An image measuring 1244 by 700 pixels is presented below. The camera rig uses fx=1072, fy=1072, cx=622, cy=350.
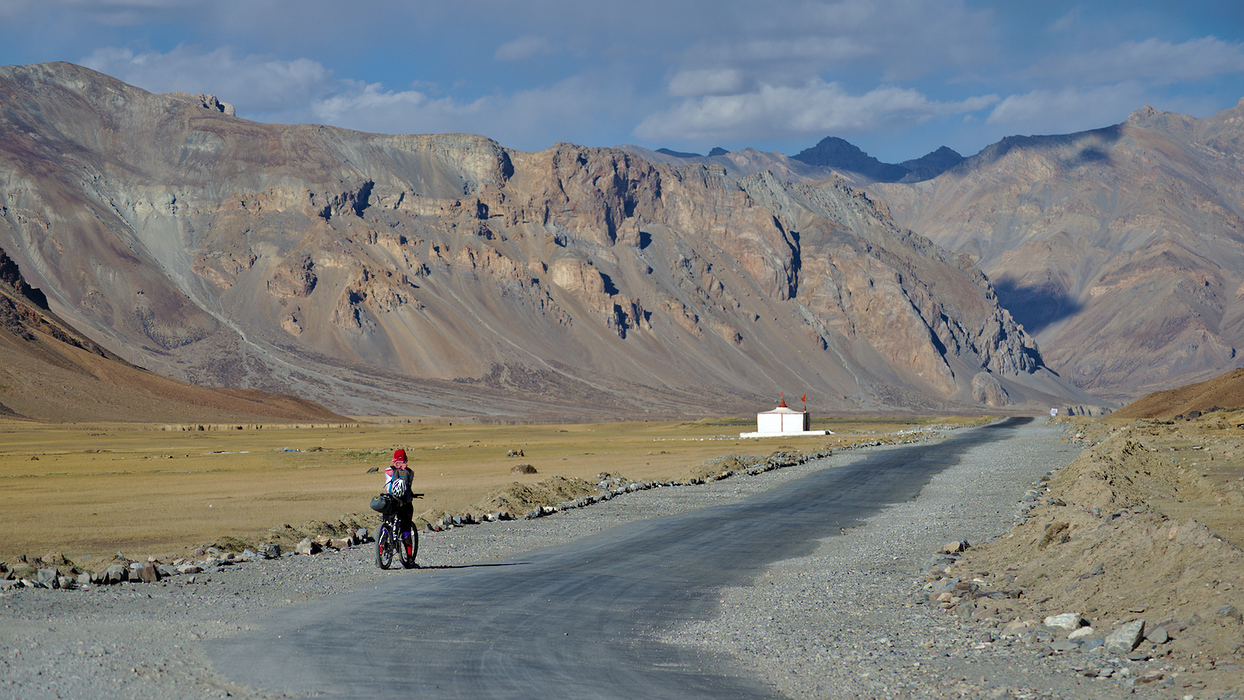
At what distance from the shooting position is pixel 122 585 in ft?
55.2

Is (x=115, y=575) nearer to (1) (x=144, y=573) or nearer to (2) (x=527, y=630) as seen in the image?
(1) (x=144, y=573)

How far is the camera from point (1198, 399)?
9119 cm

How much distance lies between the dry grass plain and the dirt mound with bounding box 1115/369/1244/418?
105 ft

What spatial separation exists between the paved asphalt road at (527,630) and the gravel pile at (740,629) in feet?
1.90

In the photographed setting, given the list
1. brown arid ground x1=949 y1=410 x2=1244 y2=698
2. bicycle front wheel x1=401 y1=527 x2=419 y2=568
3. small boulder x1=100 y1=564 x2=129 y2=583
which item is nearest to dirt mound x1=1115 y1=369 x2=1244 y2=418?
brown arid ground x1=949 y1=410 x2=1244 y2=698

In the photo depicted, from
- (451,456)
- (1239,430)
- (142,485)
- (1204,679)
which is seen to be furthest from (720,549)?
(451,456)

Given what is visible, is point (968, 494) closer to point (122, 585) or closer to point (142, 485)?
point (122, 585)

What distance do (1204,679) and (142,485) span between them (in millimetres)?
42479

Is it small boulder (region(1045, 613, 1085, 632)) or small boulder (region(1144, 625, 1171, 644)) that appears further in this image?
small boulder (region(1045, 613, 1085, 632))

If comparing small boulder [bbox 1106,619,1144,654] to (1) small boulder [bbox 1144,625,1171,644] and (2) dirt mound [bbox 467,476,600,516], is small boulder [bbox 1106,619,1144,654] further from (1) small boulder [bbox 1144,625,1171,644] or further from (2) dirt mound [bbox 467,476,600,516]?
(2) dirt mound [bbox 467,476,600,516]

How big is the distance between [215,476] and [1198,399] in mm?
79397

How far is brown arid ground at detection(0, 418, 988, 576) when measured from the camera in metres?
25.9

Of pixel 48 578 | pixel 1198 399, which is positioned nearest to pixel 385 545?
pixel 48 578

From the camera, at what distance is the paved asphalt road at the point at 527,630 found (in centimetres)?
1115
